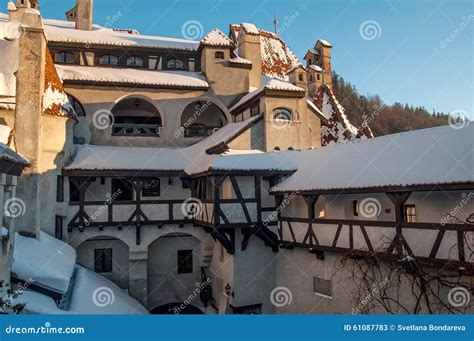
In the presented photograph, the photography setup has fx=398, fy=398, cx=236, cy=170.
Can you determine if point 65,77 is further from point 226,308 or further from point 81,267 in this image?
point 226,308

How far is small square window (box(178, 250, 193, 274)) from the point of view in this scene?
799 inches

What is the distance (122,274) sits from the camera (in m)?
18.9

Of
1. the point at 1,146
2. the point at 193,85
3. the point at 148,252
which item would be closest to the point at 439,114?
the point at 193,85

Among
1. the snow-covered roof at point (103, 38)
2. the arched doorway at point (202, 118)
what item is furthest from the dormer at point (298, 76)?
the snow-covered roof at point (103, 38)

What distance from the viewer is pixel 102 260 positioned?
61.6 feet

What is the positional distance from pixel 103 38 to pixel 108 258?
41.5ft

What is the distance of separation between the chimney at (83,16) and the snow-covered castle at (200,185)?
10 cm

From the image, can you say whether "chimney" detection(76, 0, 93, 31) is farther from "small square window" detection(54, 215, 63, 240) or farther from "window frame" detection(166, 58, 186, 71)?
"small square window" detection(54, 215, 63, 240)

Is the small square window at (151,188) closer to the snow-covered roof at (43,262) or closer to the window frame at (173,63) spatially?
the snow-covered roof at (43,262)

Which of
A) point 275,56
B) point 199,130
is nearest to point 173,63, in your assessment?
point 199,130

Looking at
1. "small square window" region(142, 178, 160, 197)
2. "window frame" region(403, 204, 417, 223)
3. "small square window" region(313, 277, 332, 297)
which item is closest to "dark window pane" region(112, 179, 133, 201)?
"small square window" region(142, 178, 160, 197)

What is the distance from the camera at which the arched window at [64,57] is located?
22047mm

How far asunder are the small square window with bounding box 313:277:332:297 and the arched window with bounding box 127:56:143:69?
16084 mm

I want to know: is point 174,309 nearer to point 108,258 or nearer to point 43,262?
point 108,258
